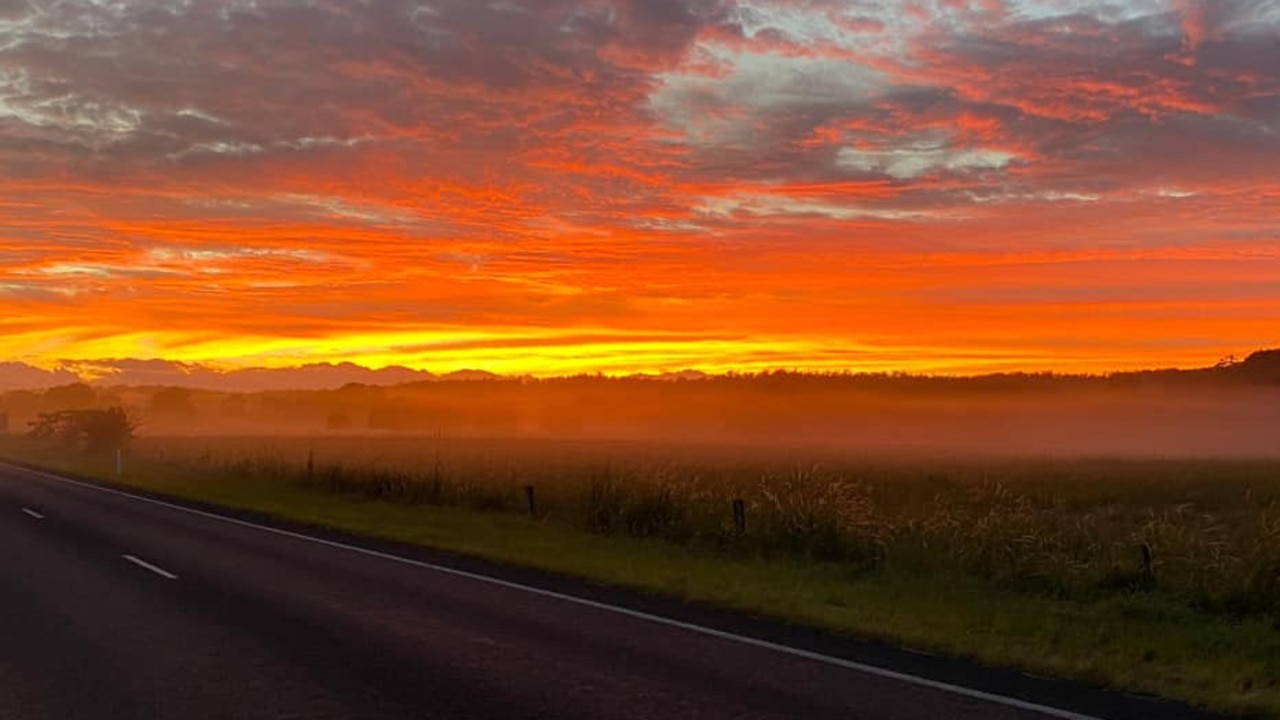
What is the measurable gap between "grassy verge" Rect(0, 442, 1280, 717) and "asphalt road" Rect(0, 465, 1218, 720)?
0.66m

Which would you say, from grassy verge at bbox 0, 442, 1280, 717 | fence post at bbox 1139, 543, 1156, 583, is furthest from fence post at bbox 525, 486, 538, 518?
fence post at bbox 1139, 543, 1156, 583

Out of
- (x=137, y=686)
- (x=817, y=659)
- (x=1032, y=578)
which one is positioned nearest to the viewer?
(x=137, y=686)

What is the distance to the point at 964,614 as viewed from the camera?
1112 cm

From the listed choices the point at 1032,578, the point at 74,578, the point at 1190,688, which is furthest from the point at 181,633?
the point at 1032,578

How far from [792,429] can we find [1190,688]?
6709 inches

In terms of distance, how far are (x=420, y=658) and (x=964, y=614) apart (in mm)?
5892

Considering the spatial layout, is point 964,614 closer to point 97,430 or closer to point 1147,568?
point 1147,568

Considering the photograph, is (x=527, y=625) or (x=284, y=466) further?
(x=284, y=466)

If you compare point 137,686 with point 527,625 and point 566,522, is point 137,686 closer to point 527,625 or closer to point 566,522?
point 527,625

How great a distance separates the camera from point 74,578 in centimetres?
1342

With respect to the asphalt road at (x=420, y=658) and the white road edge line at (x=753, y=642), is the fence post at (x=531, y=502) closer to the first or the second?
the white road edge line at (x=753, y=642)

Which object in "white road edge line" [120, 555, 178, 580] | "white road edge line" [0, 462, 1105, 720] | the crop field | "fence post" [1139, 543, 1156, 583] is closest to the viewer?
"white road edge line" [0, 462, 1105, 720]

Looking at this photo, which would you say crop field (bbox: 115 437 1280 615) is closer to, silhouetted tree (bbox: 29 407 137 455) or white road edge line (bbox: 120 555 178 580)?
white road edge line (bbox: 120 555 178 580)

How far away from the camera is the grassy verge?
854 centimetres
